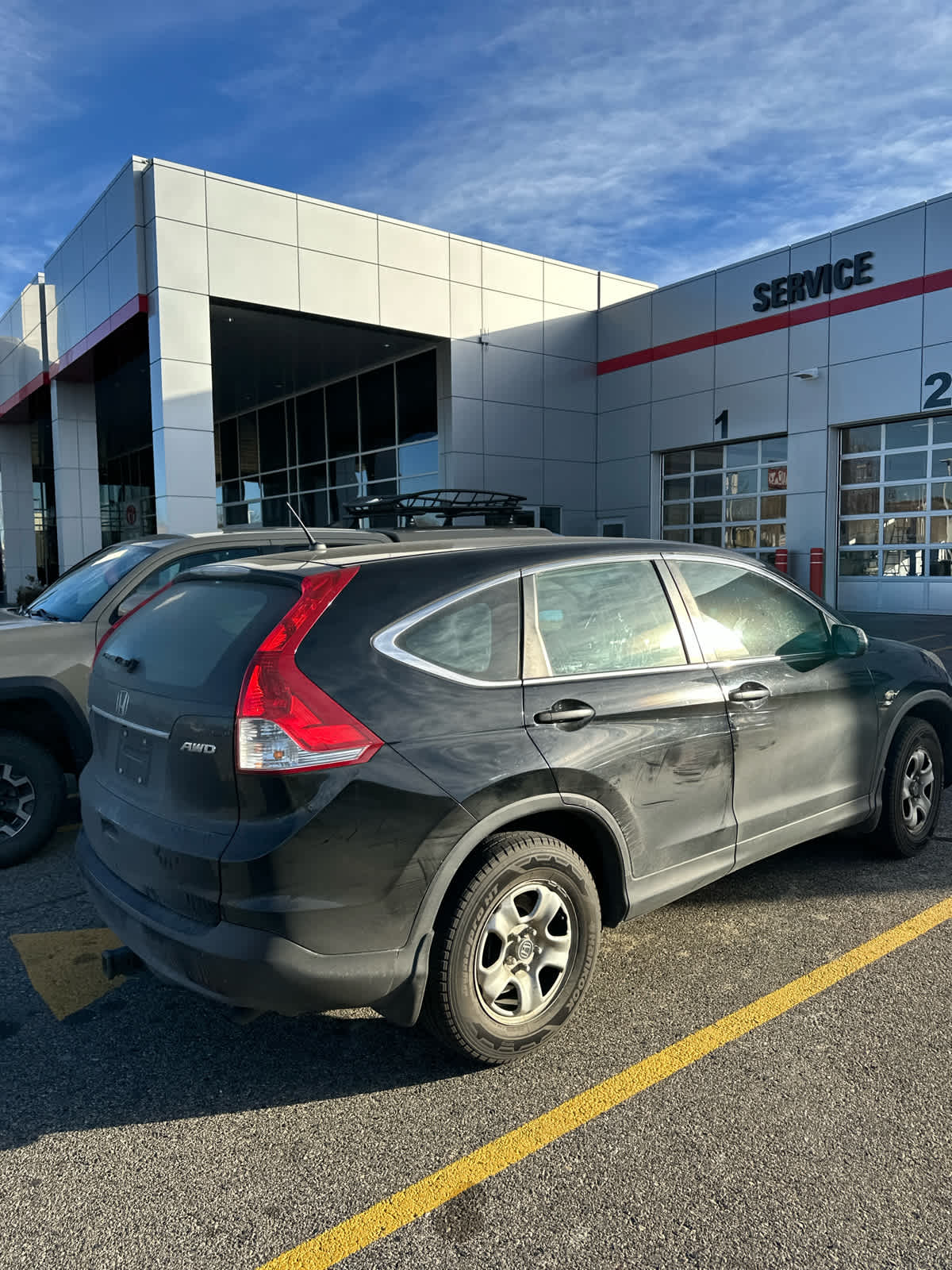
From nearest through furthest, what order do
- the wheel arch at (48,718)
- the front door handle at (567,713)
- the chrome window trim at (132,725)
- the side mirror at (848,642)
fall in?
the chrome window trim at (132,725) < the front door handle at (567,713) < the side mirror at (848,642) < the wheel arch at (48,718)

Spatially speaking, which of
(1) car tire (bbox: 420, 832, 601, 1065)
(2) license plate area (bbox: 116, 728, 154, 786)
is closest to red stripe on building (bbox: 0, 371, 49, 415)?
(2) license plate area (bbox: 116, 728, 154, 786)

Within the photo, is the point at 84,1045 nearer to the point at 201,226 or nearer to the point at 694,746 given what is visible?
the point at 694,746

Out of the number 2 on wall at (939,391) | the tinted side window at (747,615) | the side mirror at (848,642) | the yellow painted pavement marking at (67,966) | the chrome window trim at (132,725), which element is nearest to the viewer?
the chrome window trim at (132,725)

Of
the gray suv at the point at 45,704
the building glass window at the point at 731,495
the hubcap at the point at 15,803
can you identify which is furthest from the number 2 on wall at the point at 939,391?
the hubcap at the point at 15,803

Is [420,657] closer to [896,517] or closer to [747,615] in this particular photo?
[747,615]

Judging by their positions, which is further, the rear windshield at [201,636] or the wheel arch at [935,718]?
the wheel arch at [935,718]

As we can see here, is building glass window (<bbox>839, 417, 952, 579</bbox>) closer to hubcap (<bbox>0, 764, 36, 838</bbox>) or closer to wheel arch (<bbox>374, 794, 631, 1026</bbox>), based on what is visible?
wheel arch (<bbox>374, 794, 631, 1026</bbox>)

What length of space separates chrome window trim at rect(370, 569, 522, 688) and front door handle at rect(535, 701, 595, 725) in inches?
5.2

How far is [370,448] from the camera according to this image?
75.2ft

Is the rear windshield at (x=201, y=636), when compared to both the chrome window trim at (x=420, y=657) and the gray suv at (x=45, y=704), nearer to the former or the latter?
the chrome window trim at (x=420, y=657)

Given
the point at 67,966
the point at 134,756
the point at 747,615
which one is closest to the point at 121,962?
the point at 134,756

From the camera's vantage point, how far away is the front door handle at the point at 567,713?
9.55 feet

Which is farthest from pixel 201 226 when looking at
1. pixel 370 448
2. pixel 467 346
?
pixel 370 448

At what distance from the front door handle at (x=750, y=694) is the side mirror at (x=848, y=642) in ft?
2.28
